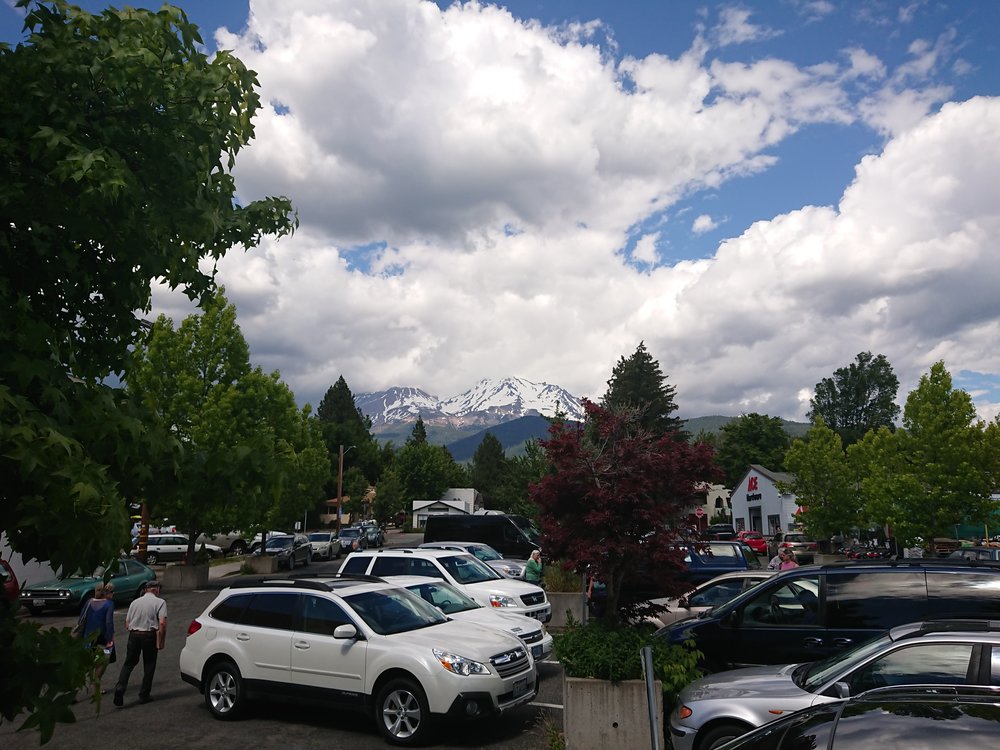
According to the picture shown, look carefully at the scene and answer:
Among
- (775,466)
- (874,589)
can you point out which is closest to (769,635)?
(874,589)

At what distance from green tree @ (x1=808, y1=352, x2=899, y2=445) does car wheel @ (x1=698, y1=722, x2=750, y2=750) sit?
96436 millimetres

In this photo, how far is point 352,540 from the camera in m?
47.8

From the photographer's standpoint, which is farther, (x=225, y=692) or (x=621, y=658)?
(x=225, y=692)

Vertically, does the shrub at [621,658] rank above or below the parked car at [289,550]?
below

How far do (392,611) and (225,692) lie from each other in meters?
2.44

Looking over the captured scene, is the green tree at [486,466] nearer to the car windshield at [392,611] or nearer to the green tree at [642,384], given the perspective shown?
the green tree at [642,384]

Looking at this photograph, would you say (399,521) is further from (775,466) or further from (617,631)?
(617,631)

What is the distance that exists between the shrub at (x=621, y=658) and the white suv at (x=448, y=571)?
6.57m

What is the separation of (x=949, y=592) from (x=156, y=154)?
8.85 metres

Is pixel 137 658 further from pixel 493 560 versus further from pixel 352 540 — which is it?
pixel 352 540

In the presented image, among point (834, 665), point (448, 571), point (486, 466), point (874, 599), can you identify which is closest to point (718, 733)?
point (834, 665)

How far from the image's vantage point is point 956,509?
95.5 feet

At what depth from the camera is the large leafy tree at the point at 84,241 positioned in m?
3.32

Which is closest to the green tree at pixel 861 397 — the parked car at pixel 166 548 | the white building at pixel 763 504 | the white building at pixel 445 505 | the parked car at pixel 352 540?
the white building at pixel 763 504
